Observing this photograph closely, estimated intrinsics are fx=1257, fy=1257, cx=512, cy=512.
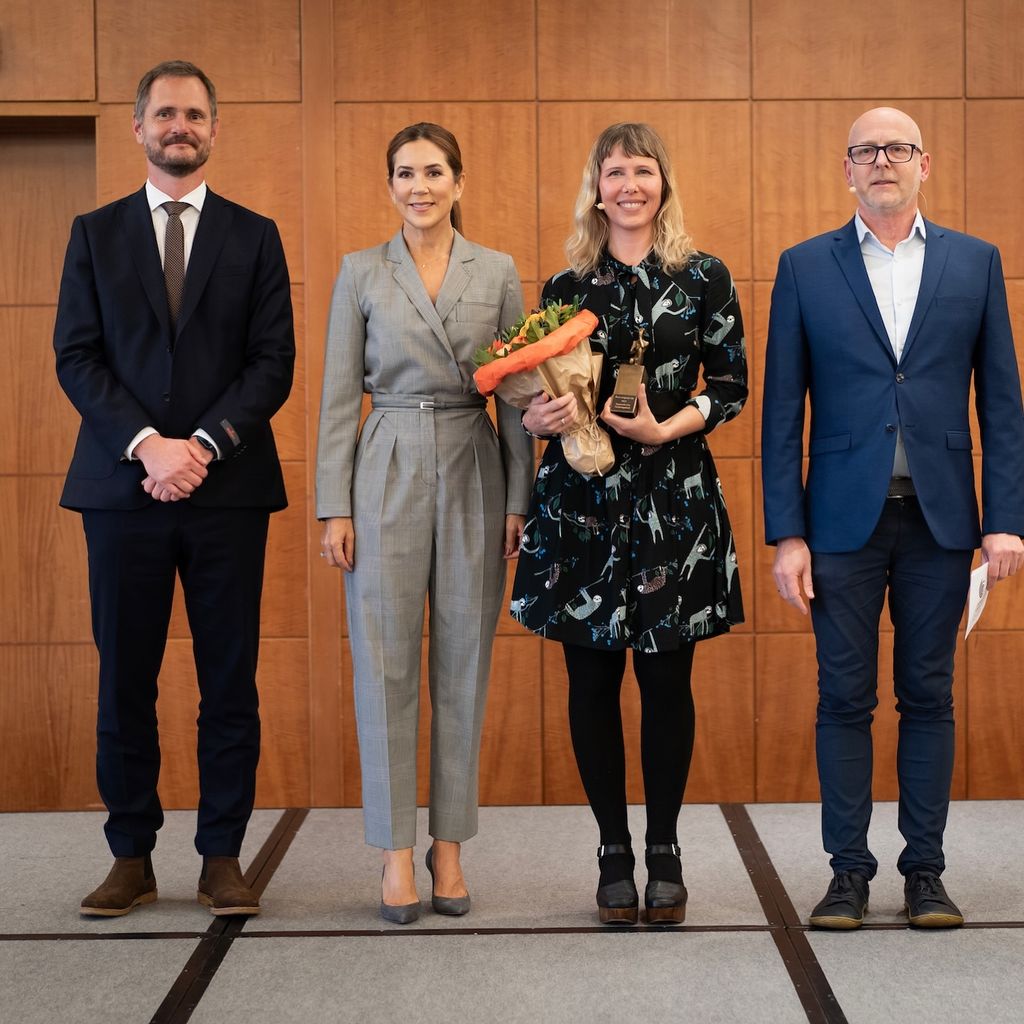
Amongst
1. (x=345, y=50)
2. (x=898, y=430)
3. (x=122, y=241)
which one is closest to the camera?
(x=898, y=430)

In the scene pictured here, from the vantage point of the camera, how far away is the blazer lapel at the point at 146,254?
116 inches

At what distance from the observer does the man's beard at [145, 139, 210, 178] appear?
2.95 m

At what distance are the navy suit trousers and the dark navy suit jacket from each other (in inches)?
3.0

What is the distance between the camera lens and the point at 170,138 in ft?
9.65

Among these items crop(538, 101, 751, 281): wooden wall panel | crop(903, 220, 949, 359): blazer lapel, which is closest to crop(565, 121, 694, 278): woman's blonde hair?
crop(903, 220, 949, 359): blazer lapel

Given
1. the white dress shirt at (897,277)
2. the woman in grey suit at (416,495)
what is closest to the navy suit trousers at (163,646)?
the woman in grey suit at (416,495)

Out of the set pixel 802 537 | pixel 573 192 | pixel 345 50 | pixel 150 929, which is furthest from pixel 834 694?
pixel 345 50

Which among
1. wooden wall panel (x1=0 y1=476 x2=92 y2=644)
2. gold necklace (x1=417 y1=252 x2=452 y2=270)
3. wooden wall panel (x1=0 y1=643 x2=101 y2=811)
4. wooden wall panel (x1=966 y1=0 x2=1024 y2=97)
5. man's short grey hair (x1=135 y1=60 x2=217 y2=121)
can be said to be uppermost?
wooden wall panel (x1=966 y1=0 x2=1024 y2=97)

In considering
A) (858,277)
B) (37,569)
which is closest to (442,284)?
(858,277)

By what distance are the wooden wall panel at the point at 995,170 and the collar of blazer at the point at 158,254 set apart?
2.44 meters

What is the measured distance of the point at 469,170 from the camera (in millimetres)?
4078

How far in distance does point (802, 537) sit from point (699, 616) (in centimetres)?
33

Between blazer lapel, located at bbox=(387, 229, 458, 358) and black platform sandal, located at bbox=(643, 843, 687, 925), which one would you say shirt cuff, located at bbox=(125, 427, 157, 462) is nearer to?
blazer lapel, located at bbox=(387, 229, 458, 358)

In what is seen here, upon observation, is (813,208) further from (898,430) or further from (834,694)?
(834,694)
